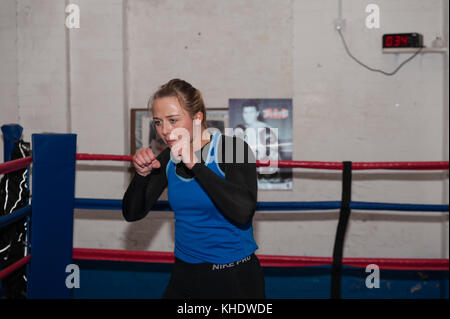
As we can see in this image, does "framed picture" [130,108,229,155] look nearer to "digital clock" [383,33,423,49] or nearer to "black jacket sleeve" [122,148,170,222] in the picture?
"digital clock" [383,33,423,49]

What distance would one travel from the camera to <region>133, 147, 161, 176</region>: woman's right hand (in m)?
1.29

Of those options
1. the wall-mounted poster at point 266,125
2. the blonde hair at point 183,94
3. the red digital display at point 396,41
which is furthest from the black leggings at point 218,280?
the red digital display at point 396,41

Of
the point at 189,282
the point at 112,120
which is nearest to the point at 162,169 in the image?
the point at 189,282

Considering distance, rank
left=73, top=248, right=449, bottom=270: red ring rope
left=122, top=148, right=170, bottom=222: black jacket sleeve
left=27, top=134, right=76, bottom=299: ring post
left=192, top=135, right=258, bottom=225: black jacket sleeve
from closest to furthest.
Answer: left=192, top=135, right=258, bottom=225: black jacket sleeve → left=122, top=148, right=170, bottom=222: black jacket sleeve → left=27, top=134, right=76, bottom=299: ring post → left=73, top=248, right=449, bottom=270: red ring rope

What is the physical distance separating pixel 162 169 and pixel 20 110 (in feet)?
8.36

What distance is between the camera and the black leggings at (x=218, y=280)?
4.21 ft

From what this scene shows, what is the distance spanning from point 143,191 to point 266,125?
83.9 inches

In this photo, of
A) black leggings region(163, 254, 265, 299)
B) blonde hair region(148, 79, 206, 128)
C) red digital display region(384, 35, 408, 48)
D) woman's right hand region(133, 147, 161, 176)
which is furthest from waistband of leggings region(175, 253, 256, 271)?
red digital display region(384, 35, 408, 48)

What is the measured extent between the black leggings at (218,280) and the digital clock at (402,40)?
8.18ft

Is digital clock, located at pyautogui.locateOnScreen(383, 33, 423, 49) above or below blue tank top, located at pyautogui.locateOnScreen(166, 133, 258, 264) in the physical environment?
above

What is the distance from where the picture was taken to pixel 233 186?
1.18 metres

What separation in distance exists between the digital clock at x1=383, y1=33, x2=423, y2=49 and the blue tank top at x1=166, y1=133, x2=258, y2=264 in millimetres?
2438
